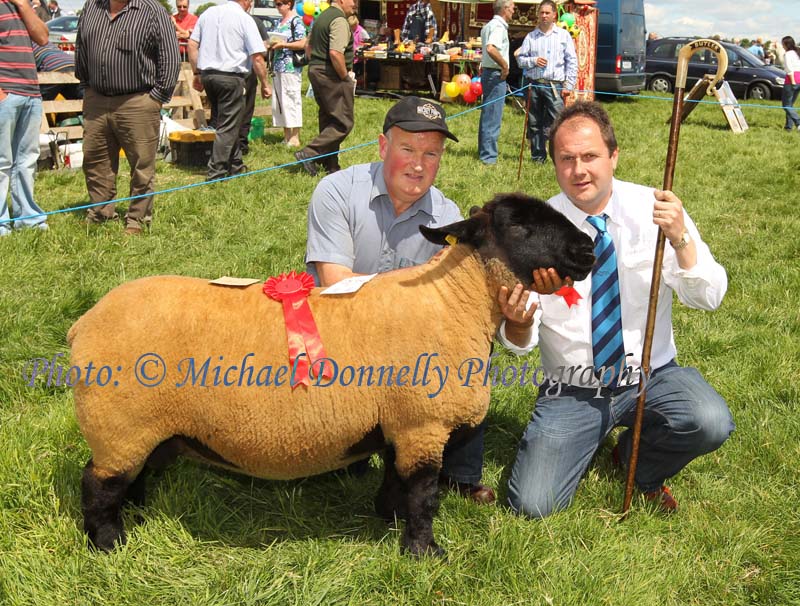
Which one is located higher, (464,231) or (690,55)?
(690,55)

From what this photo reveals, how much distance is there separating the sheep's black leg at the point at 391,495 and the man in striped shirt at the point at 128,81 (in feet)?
15.7

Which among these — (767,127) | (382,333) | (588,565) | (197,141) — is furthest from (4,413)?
(767,127)

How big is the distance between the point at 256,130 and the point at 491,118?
4193mm

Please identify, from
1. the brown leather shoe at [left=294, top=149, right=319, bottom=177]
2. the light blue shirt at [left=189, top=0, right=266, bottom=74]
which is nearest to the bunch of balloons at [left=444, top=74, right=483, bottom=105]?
the light blue shirt at [left=189, top=0, right=266, bottom=74]

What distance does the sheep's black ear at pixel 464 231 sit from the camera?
2760 millimetres

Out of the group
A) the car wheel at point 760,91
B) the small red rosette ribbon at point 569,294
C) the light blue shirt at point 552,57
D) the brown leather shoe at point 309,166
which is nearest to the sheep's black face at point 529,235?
the small red rosette ribbon at point 569,294

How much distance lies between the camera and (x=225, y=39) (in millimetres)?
9180

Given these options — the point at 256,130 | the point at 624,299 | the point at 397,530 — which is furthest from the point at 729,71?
the point at 397,530

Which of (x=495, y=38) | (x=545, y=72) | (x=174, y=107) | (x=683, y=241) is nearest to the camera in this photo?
(x=683, y=241)

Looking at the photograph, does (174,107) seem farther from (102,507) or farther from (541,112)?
(102,507)

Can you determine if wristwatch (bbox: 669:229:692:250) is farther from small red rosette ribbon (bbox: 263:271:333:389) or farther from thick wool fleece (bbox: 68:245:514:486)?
small red rosette ribbon (bbox: 263:271:333:389)

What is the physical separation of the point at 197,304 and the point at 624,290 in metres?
2.03

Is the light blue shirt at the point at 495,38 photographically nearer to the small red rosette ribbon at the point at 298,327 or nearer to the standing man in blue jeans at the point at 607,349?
the standing man in blue jeans at the point at 607,349

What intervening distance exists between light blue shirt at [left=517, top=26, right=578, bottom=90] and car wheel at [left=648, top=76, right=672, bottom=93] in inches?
536
